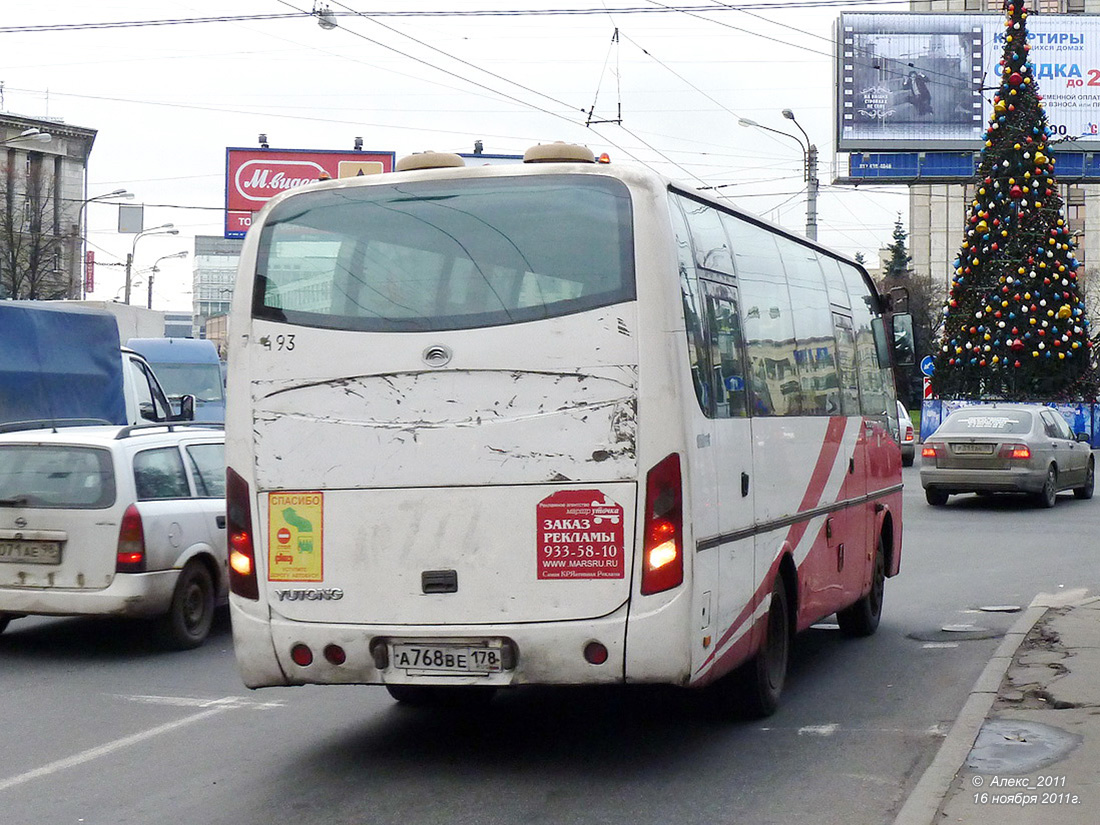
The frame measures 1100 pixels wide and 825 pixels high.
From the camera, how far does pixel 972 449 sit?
21500 millimetres

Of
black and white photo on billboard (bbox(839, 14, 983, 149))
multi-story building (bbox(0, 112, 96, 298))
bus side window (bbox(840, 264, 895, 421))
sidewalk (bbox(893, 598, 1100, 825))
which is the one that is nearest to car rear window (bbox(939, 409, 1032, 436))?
bus side window (bbox(840, 264, 895, 421))

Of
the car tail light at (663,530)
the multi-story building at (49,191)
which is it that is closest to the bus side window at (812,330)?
the car tail light at (663,530)

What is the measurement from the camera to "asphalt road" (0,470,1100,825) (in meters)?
6.08

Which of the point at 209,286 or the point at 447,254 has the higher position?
the point at 209,286

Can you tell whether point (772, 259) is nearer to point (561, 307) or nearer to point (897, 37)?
point (561, 307)

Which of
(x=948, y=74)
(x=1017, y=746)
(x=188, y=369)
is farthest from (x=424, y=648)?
(x=948, y=74)

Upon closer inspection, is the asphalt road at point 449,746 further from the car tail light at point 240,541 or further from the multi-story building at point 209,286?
the multi-story building at point 209,286

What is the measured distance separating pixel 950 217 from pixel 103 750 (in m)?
87.6

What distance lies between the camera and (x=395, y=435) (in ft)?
21.6

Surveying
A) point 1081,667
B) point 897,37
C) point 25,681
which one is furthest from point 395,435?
point 897,37

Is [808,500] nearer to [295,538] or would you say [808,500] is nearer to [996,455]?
[295,538]

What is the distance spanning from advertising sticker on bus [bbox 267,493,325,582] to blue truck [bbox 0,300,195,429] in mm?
10564

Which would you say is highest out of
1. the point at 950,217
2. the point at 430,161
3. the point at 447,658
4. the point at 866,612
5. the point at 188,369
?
the point at 950,217

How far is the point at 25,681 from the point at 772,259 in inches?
Answer: 201
